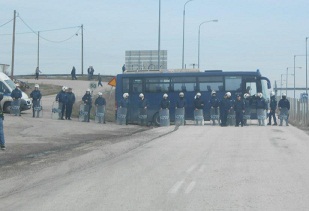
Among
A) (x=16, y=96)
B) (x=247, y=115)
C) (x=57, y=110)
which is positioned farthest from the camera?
(x=247, y=115)

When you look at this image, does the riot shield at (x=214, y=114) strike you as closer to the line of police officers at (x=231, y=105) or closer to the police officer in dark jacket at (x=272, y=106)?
the line of police officers at (x=231, y=105)

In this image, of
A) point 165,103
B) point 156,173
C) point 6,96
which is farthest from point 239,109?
point 156,173

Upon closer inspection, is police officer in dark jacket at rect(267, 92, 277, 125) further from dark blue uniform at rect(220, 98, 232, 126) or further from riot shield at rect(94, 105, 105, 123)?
riot shield at rect(94, 105, 105, 123)

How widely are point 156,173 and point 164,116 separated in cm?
2368

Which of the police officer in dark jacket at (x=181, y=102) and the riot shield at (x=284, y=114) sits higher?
the police officer in dark jacket at (x=181, y=102)

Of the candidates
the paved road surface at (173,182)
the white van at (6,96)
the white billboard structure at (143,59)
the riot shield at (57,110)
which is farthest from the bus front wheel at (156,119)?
the white billboard structure at (143,59)

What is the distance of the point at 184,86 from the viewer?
4284 centimetres

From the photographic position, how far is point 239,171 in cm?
1584

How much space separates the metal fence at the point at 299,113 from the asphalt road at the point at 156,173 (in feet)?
58.4

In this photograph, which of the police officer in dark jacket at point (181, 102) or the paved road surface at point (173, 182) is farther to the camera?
the police officer in dark jacket at point (181, 102)

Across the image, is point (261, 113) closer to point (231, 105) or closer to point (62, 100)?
point (231, 105)

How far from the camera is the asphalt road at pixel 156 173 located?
37.7ft

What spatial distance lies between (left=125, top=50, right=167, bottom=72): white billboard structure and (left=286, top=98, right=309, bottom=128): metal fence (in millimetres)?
18516

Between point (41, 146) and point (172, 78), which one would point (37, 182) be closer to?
point (41, 146)
